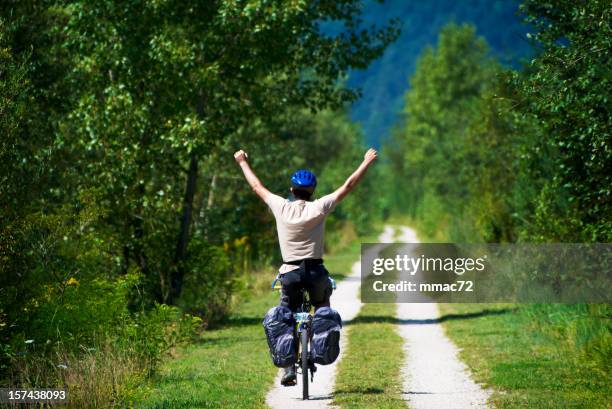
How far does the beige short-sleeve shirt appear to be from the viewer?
412 inches

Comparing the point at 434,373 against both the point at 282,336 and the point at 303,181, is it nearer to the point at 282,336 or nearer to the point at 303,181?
the point at 282,336

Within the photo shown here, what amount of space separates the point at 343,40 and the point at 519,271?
5992 mm

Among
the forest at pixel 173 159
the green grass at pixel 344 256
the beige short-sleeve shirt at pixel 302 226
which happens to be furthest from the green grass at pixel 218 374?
the green grass at pixel 344 256

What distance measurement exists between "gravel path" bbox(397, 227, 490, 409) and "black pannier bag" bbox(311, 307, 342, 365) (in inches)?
41.3

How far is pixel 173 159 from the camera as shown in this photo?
18.8 meters

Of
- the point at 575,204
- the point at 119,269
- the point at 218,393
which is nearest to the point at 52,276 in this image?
the point at 218,393

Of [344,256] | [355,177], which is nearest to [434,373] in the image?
[355,177]

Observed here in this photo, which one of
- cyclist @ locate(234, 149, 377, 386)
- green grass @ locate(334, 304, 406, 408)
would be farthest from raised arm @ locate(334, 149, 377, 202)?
green grass @ locate(334, 304, 406, 408)

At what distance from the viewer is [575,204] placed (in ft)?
56.5

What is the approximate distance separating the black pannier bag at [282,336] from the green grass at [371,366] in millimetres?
766
